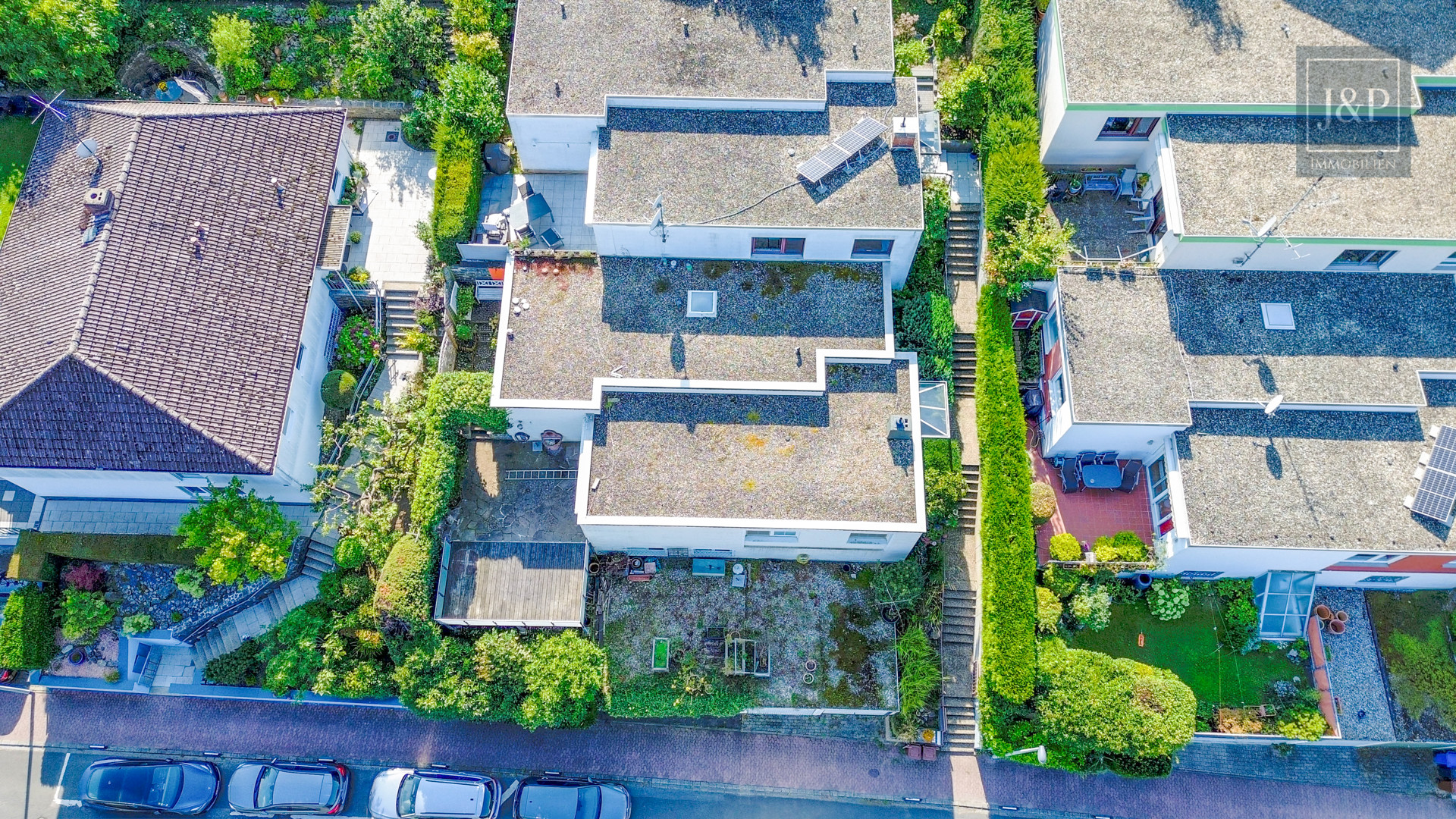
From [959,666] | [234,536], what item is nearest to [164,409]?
[234,536]

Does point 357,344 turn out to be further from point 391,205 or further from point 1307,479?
point 1307,479

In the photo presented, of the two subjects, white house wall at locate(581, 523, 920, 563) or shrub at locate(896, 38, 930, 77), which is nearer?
Result: white house wall at locate(581, 523, 920, 563)

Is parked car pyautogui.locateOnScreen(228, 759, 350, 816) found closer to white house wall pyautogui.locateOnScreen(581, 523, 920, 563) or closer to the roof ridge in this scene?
the roof ridge

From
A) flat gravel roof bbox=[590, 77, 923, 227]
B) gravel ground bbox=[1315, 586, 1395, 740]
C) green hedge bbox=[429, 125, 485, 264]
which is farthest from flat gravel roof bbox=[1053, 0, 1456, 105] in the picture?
green hedge bbox=[429, 125, 485, 264]

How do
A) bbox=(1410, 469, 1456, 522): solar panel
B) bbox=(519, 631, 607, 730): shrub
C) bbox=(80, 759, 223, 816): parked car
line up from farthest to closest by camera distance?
bbox=(80, 759, 223, 816): parked car → bbox=(519, 631, 607, 730): shrub → bbox=(1410, 469, 1456, 522): solar panel

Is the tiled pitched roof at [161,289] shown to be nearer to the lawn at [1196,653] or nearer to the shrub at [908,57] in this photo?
the shrub at [908,57]
